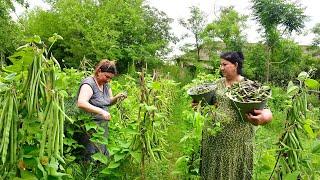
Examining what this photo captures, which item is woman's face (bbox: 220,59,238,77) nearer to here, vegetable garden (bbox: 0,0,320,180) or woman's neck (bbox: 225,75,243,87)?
woman's neck (bbox: 225,75,243,87)

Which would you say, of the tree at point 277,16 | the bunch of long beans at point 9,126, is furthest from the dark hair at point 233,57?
the tree at point 277,16

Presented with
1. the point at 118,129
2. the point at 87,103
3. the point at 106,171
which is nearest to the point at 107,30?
the point at 118,129

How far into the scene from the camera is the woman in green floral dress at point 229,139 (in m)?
3.17

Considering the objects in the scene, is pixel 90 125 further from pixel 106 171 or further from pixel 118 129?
pixel 118 129

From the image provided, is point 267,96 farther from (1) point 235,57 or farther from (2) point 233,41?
(2) point 233,41

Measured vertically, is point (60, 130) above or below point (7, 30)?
below

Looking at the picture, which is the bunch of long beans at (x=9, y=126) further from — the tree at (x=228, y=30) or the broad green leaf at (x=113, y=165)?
the tree at (x=228, y=30)

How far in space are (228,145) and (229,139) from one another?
5 cm

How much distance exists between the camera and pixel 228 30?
1911 cm

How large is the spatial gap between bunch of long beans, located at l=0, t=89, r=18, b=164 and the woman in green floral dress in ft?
4.91

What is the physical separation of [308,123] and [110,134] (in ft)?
6.82

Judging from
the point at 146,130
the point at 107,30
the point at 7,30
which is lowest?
the point at 146,130

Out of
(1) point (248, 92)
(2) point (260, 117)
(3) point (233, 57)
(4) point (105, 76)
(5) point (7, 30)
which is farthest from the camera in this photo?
(5) point (7, 30)

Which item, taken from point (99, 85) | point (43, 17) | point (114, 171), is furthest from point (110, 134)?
point (43, 17)
